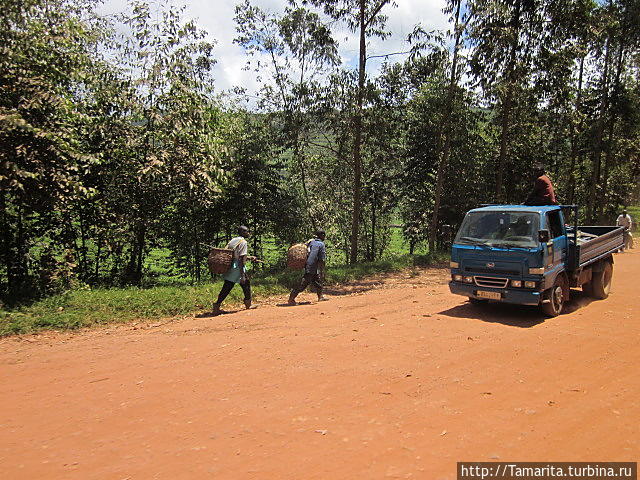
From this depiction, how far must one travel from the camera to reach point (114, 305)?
10383 mm

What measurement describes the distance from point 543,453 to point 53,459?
14.7ft

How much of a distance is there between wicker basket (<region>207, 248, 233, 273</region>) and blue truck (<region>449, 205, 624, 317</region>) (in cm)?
476

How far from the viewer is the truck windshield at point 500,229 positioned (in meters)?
8.68

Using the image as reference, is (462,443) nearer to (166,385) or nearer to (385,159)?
(166,385)

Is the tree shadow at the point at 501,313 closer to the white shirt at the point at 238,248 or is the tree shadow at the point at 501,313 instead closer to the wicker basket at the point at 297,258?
the wicker basket at the point at 297,258

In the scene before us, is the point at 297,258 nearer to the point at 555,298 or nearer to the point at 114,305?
the point at 114,305

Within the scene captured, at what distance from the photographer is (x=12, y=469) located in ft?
13.9

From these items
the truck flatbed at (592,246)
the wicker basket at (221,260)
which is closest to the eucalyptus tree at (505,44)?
the truck flatbed at (592,246)

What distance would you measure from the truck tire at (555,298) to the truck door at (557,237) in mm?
410

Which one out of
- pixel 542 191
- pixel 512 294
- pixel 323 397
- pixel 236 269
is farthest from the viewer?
pixel 236 269

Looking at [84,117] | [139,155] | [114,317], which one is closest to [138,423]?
[114,317]

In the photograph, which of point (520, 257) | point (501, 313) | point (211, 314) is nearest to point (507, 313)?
point (501, 313)

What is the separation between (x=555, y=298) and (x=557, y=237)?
1195 millimetres

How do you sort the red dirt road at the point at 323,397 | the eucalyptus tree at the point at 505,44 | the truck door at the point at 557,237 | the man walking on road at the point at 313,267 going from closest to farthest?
the red dirt road at the point at 323,397 < the truck door at the point at 557,237 < the man walking on road at the point at 313,267 < the eucalyptus tree at the point at 505,44
